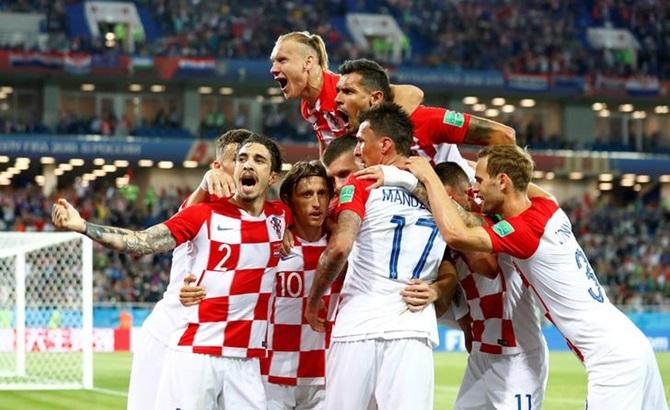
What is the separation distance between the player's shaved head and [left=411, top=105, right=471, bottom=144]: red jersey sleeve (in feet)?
0.71

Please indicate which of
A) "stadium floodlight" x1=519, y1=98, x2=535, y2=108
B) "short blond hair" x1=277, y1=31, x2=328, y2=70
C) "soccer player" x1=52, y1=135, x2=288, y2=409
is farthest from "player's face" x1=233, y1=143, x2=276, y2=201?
"stadium floodlight" x1=519, y1=98, x2=535, y2=108

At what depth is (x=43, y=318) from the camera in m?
21.4

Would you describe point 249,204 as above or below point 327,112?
below

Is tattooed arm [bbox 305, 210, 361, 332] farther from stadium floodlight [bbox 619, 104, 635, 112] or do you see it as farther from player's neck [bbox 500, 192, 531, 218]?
stadium floodlight [bbox 619, 104, 635, 112]

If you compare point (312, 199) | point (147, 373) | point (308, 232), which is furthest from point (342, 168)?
point (147, 373)

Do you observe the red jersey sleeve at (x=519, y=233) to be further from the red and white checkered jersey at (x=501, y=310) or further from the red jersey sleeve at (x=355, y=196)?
the red jersey sleeve at (x=355, y=196)

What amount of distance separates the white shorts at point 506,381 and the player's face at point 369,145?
1.48 meters

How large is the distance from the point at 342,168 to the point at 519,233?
113cm

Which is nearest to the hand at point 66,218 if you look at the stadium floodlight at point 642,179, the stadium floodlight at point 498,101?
the stadium floodlight at point 642,179

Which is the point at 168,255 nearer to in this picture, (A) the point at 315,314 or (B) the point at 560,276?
(A) the point at 315,314

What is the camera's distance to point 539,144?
151 feet

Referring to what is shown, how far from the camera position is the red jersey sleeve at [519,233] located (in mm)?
6926

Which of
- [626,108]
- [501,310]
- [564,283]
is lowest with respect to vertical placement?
[626,108]

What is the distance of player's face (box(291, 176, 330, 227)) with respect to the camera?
285 inches
